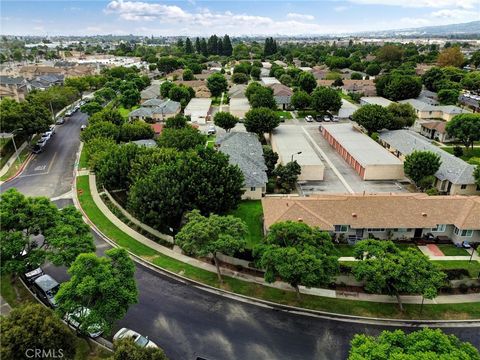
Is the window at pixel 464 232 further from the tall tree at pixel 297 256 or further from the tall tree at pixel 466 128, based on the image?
the tall tree at pixel 466 128

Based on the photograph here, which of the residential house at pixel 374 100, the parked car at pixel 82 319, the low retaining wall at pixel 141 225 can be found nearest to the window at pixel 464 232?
the low retaining wall at pixel 141 225

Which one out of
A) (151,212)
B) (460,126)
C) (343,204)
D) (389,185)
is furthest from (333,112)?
(151,212)

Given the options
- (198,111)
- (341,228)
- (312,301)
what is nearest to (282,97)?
(198,111)

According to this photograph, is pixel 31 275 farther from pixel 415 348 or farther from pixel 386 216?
pixel 386 216

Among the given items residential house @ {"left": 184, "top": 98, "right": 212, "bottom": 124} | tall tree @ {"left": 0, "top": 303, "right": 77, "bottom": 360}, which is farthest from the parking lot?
tall tree @ {"left": 0, "top": 303, "right": 77, "bottom": 360}

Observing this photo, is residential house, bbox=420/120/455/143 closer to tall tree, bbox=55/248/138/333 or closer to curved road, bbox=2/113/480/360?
curved road, bbox=2/113/480/360

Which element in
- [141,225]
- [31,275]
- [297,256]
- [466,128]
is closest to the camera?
[297,256]
